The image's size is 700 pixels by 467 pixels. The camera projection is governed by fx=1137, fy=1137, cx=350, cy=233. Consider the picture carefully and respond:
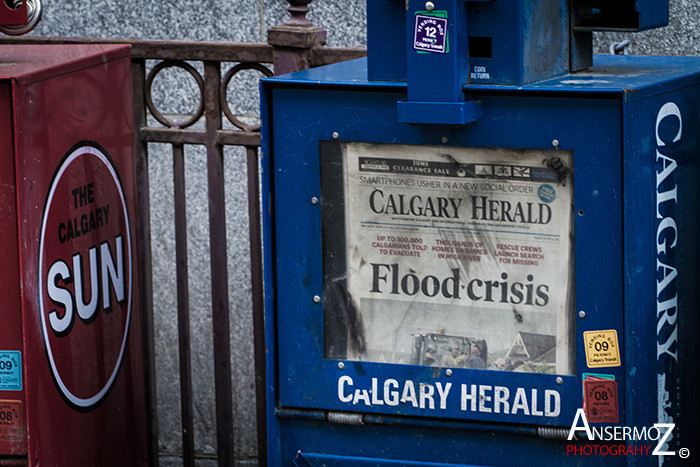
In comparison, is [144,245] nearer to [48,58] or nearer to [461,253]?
[48,58]

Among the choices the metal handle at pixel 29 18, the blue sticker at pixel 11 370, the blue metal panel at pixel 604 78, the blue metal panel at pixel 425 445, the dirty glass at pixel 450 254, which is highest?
the metal handle at pixel 29 18

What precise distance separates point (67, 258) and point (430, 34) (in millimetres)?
1314

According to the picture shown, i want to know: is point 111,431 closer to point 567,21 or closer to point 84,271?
point 84,271

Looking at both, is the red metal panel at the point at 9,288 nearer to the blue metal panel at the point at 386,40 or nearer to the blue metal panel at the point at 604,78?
the blue metal panel at the point at 604,78

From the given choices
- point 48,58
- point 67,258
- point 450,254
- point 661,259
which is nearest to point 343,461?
point 450,254

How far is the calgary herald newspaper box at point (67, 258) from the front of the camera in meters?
2.96

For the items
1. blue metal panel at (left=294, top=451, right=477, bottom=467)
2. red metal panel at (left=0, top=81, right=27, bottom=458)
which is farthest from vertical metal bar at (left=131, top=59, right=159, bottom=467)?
blue metal panel at (left=294, top=451, right=477, bottom=467)

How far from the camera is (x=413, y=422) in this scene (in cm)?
268

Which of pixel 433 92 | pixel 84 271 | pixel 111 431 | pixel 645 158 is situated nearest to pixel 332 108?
pixel 433 92

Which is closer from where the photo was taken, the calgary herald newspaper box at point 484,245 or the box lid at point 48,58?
the calgary herald newspaper box at point 484,245

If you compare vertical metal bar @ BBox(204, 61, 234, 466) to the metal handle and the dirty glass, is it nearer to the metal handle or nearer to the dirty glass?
the metal handle

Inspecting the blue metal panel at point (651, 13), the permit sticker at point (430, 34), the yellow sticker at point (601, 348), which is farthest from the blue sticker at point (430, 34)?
the yellow sticker at point (601, 348)

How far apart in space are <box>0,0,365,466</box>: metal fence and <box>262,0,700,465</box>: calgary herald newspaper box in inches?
30.8

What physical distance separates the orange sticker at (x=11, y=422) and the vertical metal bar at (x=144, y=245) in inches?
34.2
